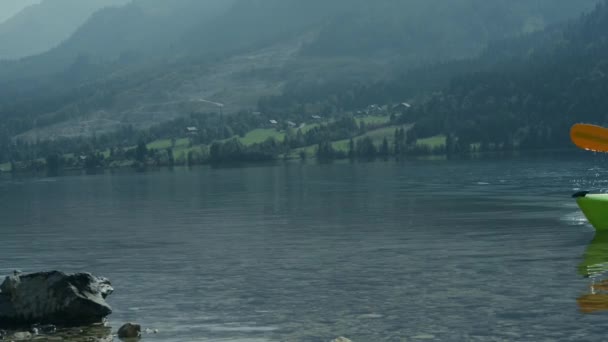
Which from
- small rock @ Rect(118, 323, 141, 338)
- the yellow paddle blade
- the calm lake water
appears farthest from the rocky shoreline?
the yellow paddle blade

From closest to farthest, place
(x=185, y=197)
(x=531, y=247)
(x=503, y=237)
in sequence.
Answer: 1. (x=531, y=247)
2. (x=503, y=237)
3. (x=185, y=197)

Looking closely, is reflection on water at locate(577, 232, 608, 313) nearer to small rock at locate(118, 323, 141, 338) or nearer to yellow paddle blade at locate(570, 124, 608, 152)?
yellow paddle blade at locate(570, 124, 608, 152)

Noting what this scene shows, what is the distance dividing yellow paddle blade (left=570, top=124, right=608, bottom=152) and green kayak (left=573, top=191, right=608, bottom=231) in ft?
18.0

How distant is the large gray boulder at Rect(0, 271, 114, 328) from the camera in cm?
3744

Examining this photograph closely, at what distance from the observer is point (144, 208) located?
107500 mm

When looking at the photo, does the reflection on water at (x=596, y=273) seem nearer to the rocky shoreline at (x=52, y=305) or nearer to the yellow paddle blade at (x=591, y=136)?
the yellow paddle blade at (x=591, y=136)

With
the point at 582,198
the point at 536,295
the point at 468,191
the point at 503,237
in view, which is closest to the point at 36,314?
the point at 536,295

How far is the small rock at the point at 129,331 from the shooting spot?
35.2 metres

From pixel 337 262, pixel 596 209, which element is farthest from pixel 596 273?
pixel 596 209

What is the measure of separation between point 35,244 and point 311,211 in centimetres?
2967

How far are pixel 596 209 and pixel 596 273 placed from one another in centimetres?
1837

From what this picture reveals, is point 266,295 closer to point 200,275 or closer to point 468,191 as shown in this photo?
point 200,275

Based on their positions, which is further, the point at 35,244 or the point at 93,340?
the point at 35,244

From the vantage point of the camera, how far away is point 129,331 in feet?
115
